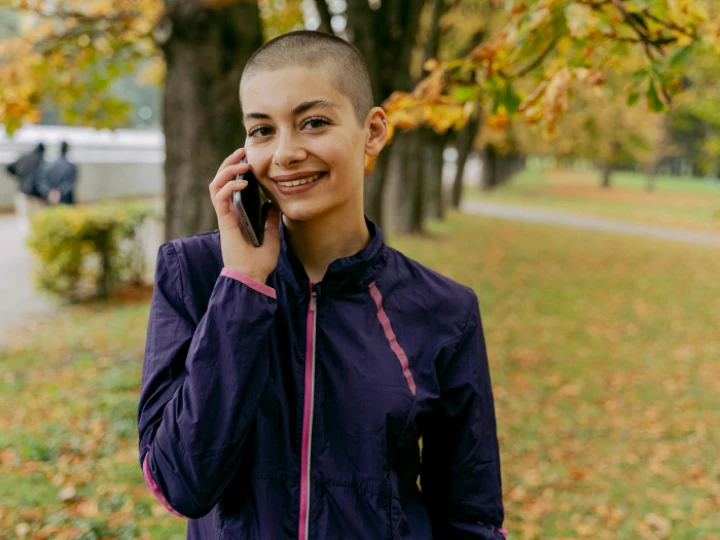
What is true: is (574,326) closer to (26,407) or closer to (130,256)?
(130,256)

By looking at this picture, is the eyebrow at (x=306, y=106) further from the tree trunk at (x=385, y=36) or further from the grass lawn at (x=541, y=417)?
the tree trunk at (x=385, y=36)

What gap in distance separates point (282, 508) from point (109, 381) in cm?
521

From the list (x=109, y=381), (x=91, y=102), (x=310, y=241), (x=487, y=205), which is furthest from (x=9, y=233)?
(x=487, y=205)

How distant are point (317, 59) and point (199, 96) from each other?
15.4 feet

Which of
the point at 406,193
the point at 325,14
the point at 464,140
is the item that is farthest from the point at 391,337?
the point at 464,140

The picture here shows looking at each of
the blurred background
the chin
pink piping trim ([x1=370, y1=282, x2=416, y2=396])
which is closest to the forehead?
the chin

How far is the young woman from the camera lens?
5.03 feet

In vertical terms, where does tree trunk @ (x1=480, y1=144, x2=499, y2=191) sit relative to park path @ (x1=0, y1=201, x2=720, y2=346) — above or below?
above

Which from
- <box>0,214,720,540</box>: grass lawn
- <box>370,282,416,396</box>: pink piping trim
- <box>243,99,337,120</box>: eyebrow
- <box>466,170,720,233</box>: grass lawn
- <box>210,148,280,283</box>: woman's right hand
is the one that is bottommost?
<box>0,214,720,540</box>: grass lawn

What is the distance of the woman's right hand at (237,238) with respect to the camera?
5.25 ft

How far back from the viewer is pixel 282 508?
162cm

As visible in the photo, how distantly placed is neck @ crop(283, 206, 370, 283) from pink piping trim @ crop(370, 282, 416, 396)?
0.16 metres

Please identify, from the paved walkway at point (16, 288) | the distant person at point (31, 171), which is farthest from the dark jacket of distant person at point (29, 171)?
the paved walkway at point (16, 288)

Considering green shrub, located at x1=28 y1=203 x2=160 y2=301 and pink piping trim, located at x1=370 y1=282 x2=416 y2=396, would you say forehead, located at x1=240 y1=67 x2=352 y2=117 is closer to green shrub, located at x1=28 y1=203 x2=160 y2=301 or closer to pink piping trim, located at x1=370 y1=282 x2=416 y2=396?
pink piping trim, located at x1=370 y1=282 x2=416 y2=396
